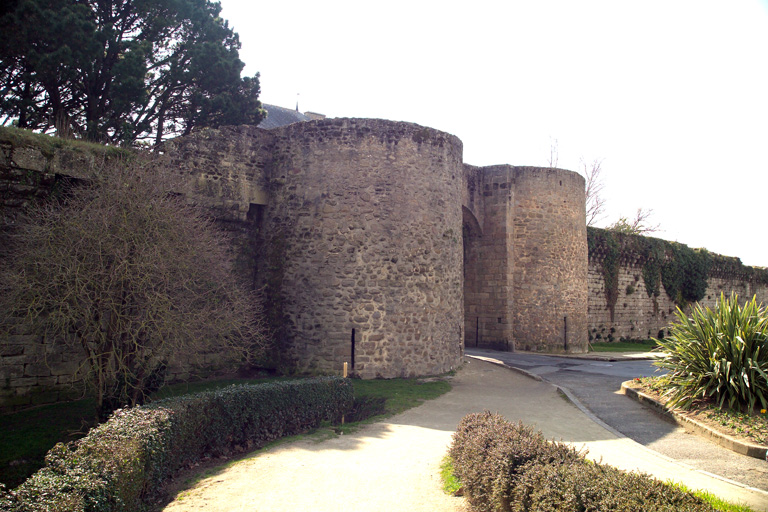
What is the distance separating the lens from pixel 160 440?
20.1ft

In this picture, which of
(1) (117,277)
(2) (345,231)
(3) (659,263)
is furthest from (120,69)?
(3) (659,263)

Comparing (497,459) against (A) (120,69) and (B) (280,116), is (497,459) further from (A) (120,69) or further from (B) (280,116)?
(B) (280,116)

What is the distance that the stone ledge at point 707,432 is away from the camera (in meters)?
7.43

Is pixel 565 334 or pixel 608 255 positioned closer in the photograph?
pixel 565 334

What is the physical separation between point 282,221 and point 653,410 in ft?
29.1

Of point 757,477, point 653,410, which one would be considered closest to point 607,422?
point 653,410

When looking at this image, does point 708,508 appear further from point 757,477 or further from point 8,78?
point 8,78

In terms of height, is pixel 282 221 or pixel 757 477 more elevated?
pixel 282 221

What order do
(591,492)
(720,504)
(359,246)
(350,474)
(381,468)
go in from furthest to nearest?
1. (359,246)
2. (381,468)
3. (350,474)
4. (720,504)
5. (591,492)

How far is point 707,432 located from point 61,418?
403 inches

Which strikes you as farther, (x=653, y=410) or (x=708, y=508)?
(x=653, y=410)

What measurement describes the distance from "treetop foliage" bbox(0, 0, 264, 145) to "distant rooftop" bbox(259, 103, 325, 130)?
24.6 ft

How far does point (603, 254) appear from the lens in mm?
24203

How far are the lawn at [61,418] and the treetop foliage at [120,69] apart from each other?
853 cm
